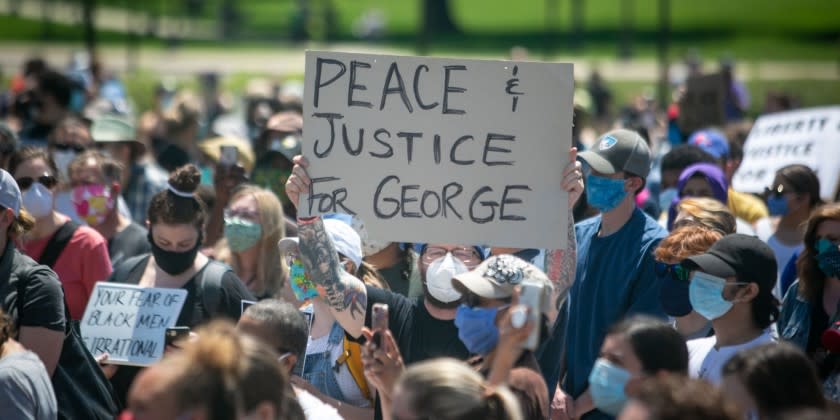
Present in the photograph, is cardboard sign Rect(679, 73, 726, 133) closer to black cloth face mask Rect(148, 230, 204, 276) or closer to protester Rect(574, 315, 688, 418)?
black cloth face mask Rect(148, 230, 204, 276)

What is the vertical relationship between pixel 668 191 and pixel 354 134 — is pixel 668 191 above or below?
below

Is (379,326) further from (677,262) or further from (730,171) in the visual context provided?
(730,171)

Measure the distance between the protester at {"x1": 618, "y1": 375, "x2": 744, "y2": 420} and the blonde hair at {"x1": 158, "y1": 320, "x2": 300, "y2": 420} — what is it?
998mm

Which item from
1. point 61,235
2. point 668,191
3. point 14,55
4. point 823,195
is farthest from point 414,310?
point 14,55

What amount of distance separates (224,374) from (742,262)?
2535 mm

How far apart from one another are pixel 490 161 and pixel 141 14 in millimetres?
46730

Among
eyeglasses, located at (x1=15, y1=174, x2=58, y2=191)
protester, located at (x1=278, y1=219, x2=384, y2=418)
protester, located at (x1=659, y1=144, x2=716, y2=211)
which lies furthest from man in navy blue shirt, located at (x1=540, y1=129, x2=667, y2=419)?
eyeglasses, located at (x1=15, y1=174, x2=58, y2=191)

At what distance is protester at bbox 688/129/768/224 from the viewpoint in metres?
8.42

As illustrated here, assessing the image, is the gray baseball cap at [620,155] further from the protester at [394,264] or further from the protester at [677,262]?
the protester at [394,264]

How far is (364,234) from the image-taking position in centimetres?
566

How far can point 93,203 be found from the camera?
299 inches

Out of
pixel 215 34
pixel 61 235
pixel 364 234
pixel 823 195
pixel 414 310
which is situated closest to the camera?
pixel 414 310

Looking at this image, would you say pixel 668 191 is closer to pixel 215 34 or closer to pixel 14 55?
pixel 14 55

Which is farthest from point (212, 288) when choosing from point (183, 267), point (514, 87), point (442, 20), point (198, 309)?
point (442, 20)
